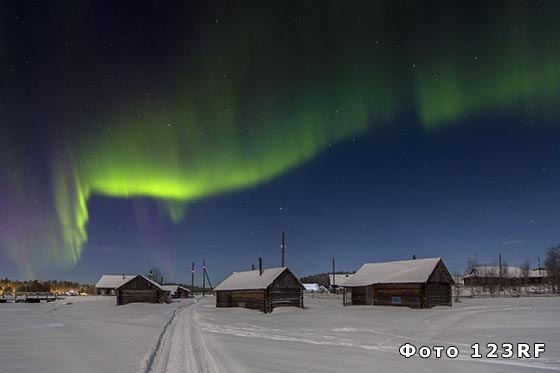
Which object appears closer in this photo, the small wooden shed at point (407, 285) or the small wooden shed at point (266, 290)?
the small wooden shed at point (407, 285)

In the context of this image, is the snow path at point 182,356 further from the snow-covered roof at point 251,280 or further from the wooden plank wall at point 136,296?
the wooden plank wall at point 136,296

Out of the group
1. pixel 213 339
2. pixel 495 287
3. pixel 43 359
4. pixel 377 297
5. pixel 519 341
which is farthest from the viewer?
pixel 495 287

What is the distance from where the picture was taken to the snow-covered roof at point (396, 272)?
155 ft

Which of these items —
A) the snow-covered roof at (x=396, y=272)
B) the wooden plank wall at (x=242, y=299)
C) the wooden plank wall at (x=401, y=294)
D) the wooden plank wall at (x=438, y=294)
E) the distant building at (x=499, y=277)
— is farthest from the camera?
the distant building at (x=499, y=277)

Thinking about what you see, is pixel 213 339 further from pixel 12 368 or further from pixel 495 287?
pixel 495 287

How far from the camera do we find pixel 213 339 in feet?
67.9

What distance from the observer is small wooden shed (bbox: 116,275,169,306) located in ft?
214

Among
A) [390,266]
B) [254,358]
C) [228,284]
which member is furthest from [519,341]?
[228,284]

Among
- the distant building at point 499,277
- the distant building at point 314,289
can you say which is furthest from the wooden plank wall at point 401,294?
the distant building at point 314,289

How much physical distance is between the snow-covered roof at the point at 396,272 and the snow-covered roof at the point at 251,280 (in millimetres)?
9435

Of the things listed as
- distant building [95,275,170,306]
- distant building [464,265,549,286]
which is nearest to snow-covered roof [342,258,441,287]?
distant building [95,275,170,306]

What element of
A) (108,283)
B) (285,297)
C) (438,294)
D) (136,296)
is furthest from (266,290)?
(108,283)

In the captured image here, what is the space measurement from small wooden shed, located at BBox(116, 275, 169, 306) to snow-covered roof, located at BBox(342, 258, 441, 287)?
3290cm

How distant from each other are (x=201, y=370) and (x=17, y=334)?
16860mm
